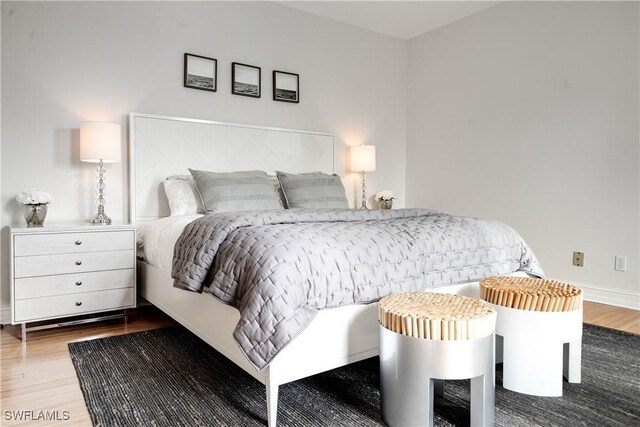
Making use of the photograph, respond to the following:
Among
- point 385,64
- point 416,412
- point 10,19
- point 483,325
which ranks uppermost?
point 385,64

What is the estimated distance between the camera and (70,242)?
253cm

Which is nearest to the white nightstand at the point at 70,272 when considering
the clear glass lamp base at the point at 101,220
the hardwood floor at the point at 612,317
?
the clear glass lamp base at the point at 101,220

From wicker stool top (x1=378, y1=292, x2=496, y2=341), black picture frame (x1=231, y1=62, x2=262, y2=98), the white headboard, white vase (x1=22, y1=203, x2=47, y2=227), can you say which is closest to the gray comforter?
wicker stool top (x1=378, y1=292, x2=496, y2=341)

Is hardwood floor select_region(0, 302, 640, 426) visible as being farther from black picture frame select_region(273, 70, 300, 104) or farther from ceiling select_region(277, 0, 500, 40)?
ceiling select_region(277, 0, 500, 40)

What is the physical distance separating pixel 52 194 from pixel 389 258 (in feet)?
7.80

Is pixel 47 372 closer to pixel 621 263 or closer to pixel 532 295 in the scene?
pixel 532 295

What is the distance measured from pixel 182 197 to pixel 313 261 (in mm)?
1839

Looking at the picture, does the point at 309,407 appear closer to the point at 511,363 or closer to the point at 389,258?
the point at 389,258

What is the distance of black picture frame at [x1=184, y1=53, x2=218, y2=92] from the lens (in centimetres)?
342

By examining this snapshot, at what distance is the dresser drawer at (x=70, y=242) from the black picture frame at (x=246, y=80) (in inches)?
63.2

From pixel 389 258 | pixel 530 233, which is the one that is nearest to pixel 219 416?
pixel 389 258

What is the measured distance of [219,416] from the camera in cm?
158

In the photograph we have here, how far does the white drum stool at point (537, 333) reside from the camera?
170 cm

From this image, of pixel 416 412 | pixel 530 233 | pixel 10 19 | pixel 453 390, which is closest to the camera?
pixel 416 412
